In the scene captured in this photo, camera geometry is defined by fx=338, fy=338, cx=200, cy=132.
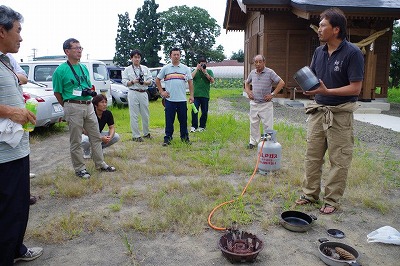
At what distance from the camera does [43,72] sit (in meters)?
9.22

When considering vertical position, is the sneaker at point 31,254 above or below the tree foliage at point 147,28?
below

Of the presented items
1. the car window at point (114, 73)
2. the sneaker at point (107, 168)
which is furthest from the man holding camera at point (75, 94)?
the car window at point (114, 73)

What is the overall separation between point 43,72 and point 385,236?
8995 millimetres

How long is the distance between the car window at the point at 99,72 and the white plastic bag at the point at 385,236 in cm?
896

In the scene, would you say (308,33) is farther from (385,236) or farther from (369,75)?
(385,236)

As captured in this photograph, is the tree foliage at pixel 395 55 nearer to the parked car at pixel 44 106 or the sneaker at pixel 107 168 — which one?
the parked car at pixel 44 106

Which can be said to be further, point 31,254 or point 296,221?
point 296,221

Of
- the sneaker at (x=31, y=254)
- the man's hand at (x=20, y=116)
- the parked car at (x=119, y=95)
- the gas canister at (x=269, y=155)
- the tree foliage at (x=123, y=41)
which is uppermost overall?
the tree foliage at (x=123, y=41)

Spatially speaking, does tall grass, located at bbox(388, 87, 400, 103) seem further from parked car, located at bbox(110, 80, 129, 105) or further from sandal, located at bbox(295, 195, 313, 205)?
sandal, located at bbox(295, 195, 313, 205)

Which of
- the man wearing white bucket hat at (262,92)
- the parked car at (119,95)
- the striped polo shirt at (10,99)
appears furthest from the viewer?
the parked car at (119,95)

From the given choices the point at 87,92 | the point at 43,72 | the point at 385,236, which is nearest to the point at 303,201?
the point at 385,236

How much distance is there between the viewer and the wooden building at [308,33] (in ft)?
33.5

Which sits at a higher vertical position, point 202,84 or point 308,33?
point 308,33

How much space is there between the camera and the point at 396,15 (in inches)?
411
